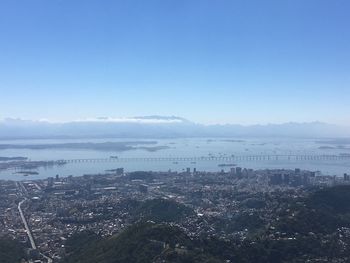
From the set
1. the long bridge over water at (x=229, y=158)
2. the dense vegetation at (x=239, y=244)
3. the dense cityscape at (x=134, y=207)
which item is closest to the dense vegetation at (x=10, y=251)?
the dense cityscape at (x=134, y=207)

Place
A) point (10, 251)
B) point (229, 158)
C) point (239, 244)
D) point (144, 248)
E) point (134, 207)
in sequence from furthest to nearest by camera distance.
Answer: point (229, 158)
point (134, 207)
point (10, 251)
point (239, 244)
point (144, 248)

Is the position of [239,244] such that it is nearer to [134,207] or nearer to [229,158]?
[134,207]

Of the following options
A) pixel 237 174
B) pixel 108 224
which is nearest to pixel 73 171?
pixel 237 174

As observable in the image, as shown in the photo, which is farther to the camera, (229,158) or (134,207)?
(229,158)

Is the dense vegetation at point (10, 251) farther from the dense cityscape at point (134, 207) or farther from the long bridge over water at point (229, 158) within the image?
the long bridge over water at point (229, 158)

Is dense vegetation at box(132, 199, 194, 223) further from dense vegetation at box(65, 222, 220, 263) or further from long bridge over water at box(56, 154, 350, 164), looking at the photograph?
long bridge over water at box(56, 154, 350, 164)

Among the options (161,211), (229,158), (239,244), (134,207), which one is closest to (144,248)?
(239,244)

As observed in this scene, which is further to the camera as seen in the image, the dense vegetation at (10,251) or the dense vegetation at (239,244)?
the dense vegetation at (10,251)

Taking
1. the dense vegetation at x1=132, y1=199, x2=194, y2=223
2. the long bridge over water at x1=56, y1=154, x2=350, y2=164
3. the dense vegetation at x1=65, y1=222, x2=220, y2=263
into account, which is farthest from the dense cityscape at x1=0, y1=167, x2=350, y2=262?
the long bridge over water at x1=56, y1=154, x2=350, y2=164

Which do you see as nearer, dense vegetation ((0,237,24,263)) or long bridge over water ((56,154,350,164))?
dense vegetation ((0,237,24,263))

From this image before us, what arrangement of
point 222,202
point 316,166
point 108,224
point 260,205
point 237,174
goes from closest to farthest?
point 108,224
point 260,205
point 222,202
point 237,174
point 316,166

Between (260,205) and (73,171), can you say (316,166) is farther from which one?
(260,205)
